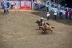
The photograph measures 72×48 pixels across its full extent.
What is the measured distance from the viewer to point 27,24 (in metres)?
26.0

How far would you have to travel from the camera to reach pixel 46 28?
2130 centimetres

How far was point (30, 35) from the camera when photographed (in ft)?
68.7

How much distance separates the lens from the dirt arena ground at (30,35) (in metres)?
18.0

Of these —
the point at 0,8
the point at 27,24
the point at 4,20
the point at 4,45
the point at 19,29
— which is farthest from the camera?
the point at 0,8

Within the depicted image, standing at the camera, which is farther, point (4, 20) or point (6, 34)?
point (4, 20)

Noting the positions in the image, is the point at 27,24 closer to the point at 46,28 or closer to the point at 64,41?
the point at 46,28

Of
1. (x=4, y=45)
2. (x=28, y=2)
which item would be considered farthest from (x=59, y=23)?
(x=28, y=2)

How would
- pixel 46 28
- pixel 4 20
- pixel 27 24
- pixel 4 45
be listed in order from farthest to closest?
pixel 4 20, pixel 27 24, pixel 46 28, pixel 4 45

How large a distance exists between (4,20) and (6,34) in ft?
22.6

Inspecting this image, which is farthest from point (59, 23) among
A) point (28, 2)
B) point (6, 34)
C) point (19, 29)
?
point (28, 2)

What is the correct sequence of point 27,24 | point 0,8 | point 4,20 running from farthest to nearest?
point 0,8, point 4,20, point 27,24

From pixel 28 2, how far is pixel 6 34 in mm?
17799

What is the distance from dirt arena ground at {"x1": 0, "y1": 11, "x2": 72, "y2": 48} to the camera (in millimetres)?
17984

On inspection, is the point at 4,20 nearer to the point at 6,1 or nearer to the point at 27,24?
the point at 27,24
